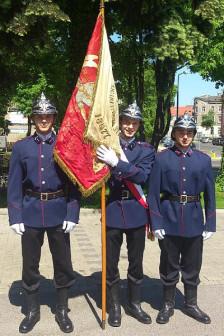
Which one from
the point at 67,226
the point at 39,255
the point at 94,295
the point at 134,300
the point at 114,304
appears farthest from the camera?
the point at 94,295

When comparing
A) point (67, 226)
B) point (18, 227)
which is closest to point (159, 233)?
point (67, 226)

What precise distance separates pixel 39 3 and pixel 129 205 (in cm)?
571

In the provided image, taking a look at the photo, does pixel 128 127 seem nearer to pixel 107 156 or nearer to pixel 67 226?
pixel 107 156

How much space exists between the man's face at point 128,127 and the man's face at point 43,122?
670 millimetres

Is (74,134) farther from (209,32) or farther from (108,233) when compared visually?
(209,32)

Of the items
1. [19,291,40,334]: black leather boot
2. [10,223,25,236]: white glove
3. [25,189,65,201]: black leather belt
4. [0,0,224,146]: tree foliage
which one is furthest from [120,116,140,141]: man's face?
[0,0,224,146]: tree foliage

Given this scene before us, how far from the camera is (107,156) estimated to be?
14.4ft

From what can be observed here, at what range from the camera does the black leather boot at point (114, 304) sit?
467cm

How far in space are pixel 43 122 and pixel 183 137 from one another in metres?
1.33

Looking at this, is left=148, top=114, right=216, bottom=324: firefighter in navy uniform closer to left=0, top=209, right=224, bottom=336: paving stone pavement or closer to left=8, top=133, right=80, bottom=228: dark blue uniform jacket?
left=0, top=209, right=224, bottom=336: paving stone pavement

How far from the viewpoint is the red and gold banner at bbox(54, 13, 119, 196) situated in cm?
454

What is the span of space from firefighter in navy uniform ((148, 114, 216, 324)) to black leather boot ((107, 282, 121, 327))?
0.40 m

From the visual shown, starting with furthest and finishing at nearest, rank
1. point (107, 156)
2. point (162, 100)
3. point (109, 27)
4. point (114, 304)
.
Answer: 1. point (162, 100)
2. point (109, 27)
3. point (114, 304)
4. point (107, 156)

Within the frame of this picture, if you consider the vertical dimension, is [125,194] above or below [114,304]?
above
